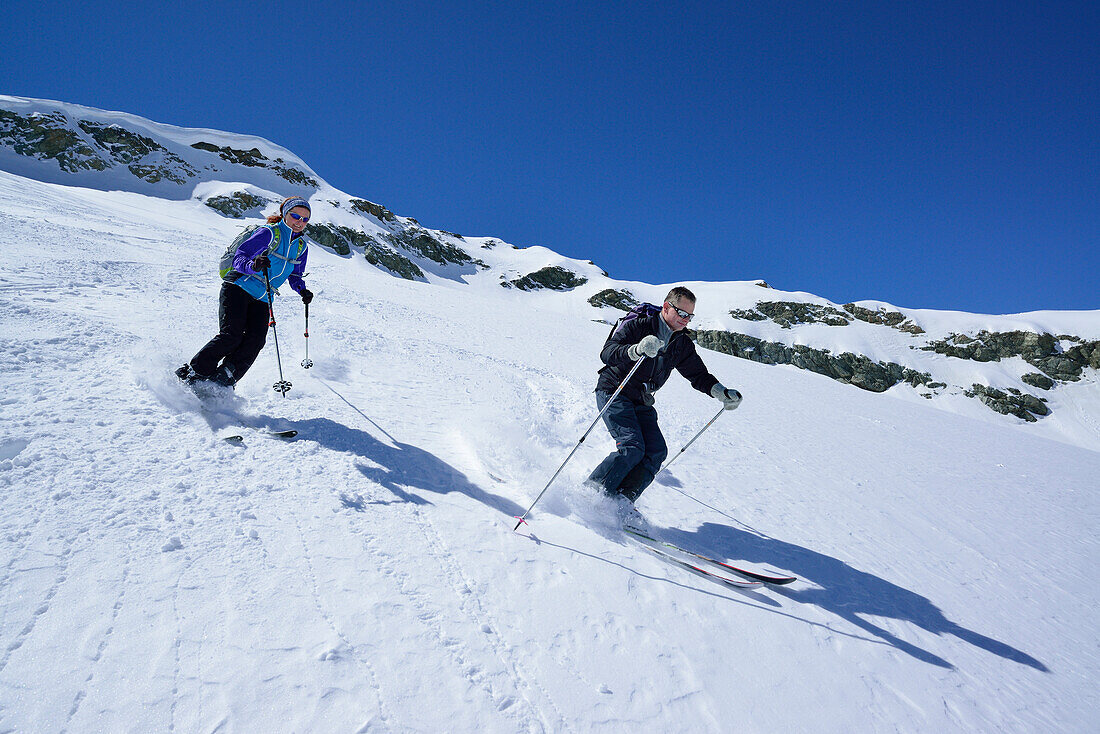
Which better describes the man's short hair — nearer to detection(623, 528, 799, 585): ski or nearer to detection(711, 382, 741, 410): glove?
detection(711, 382, 741, 410): glove

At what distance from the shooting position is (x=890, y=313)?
81.2m

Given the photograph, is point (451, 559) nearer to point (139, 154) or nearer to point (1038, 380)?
point (1038, 380)

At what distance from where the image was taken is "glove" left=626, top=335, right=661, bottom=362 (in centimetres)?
385

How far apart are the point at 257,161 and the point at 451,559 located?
348 feet

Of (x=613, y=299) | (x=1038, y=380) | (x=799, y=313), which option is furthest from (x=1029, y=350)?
(x=613, y=299)

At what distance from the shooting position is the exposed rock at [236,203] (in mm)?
57875

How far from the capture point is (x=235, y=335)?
4.50 meters

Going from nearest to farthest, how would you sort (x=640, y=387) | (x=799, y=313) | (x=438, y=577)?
1. (x=438, y=577)
2. (x=640, y=387)
3. (x=799, y=313)

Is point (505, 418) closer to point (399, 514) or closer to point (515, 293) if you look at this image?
point (399, 514)

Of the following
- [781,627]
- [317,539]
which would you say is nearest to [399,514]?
[317,539]

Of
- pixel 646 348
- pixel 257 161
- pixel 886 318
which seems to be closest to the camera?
pixel 646 348

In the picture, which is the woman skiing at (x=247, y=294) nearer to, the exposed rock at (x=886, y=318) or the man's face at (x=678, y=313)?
the man's face at (x=678, y=313)

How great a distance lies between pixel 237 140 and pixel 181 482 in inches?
4524

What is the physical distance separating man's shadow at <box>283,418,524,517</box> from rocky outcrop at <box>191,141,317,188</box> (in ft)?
321
